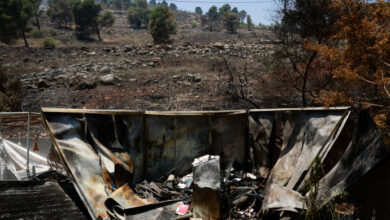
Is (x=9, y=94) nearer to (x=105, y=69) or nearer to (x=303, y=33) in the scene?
(x=105, y=69)

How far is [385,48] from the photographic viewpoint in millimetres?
5504

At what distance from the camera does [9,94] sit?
41.2 ft

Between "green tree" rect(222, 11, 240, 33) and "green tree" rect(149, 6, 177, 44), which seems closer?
"green tree" rect(149, 6, 177, 44)

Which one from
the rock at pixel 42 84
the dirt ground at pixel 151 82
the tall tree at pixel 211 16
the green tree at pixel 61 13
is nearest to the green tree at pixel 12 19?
the dirt ground at pixel 151 82

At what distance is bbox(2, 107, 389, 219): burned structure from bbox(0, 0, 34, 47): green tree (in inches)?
1216

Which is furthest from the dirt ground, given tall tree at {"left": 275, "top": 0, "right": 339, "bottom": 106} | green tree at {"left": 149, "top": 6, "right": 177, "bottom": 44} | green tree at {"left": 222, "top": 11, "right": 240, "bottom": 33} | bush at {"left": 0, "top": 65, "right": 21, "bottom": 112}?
green tree at {"left": 222, "top": 11, "right": 240, "bottom": 33}

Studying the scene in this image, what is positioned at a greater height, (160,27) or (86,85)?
(160,27)

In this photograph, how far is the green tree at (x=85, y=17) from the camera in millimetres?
38781

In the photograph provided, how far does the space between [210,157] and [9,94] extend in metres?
11.9

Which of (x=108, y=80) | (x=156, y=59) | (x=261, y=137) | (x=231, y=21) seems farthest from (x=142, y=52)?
(x=231, y=21)

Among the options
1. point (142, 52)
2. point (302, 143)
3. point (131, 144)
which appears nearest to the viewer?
point (302, 143)

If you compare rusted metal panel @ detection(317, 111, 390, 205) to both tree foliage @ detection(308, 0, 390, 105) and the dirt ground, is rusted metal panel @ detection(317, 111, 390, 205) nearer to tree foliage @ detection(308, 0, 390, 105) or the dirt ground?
tree foliage @ detection(308, 0, 390, 105)

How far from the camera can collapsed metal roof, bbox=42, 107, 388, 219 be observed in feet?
10.6

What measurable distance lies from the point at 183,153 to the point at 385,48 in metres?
4.23
